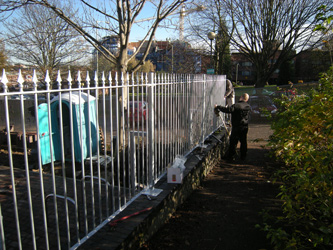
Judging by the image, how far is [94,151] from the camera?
683 centimetres

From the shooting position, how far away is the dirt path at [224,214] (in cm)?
350

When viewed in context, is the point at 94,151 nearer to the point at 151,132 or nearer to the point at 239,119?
the point at 151,132

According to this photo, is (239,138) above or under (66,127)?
under

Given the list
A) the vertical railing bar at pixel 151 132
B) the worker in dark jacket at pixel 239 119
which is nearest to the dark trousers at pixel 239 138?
the worker in dark jacket at pixel 239 119

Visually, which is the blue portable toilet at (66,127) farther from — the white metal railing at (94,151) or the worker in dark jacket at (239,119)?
the worker in dark jacket at (239,119)

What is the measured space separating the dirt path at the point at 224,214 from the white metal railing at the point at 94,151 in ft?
2.39

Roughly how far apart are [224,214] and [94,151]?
12.4 feet

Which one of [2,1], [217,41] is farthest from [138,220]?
[217,41]

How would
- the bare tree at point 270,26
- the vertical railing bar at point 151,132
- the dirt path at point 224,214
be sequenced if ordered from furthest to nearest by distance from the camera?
the bare tree at point 270,26 → the vertical railing bar at point 151,132 → the dirt path at point 224,214

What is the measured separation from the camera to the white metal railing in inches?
93.4

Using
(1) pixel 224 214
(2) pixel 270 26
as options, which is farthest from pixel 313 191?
(2) pixel 270 26

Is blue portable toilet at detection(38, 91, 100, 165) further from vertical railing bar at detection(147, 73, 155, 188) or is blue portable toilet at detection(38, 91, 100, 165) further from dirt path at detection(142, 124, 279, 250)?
dirt path at detection(142, 124, 279, 250)

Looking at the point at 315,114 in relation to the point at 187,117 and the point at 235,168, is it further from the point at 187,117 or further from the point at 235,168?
the point at 235,168

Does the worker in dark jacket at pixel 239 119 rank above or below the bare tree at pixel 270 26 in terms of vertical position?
below
